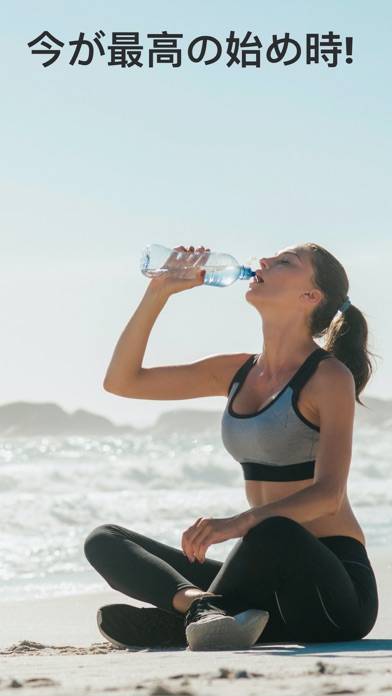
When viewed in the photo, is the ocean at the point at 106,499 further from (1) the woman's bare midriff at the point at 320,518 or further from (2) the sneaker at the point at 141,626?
(1) the woman's bare midriff at the point at 320,518

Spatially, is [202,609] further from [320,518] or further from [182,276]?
[182,276]

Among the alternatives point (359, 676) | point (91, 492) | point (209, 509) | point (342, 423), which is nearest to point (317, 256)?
point (342, 423)

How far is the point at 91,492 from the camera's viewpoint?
16516 millimetres

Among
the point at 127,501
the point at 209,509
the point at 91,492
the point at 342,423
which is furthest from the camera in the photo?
the point at 91,492

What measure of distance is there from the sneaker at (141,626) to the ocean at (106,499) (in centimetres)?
325

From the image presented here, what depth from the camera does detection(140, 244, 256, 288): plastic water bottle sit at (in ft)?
15.9

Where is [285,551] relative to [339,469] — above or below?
below

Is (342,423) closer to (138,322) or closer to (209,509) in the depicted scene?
(138,322)

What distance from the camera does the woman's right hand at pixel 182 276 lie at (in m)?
4.79

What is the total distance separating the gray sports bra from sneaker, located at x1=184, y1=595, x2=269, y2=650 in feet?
1.75

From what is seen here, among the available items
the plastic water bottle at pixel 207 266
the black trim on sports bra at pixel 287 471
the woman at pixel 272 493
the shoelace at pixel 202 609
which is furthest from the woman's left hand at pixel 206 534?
the plastic water bottle at pixel 207 266

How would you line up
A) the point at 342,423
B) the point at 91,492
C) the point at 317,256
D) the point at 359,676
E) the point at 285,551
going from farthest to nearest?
the point at 91,492 → the point at 317,256 → the point at 342,423 → the point at 285,551 → the point at 359,676

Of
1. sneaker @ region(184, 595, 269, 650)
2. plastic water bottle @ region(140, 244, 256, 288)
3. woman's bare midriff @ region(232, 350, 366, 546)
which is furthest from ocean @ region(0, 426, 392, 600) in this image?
sneaker @ region(184, 595, 269, 650)

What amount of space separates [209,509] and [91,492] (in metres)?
3.54
